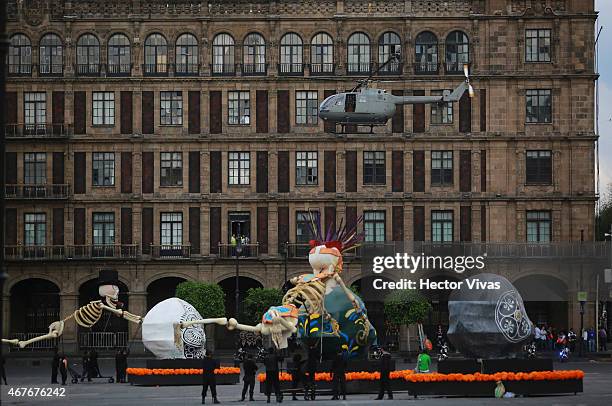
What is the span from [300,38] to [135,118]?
11072 mm

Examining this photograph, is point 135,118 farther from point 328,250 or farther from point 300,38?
point 328,250

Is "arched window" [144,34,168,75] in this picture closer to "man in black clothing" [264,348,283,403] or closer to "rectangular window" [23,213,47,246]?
"rectangular window" [23,213,47,246]

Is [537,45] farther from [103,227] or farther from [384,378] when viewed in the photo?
[384,378]

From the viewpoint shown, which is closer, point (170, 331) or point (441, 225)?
point (170, 331)

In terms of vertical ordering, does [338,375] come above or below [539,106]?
below

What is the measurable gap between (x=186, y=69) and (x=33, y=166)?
10911 mm

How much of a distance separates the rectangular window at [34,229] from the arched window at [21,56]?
8.70 meters

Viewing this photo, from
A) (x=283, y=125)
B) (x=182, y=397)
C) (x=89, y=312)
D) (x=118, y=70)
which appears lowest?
(x=182, y=397)

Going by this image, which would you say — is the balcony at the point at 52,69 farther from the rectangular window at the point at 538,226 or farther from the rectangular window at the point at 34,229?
the rectangular window at the point at 538,226

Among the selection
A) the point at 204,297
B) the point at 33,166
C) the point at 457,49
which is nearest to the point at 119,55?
the point at 33,166

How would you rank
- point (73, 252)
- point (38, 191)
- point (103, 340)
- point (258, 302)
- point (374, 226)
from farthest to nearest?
1. point (374, 226)
2. point (38, 191)
3. point (73, 252)
4. point (103, 340)
5. point (258, 302)

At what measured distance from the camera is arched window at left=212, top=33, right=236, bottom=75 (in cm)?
8944

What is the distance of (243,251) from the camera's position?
8856 centimetres

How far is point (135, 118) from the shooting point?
8919 centimetres
